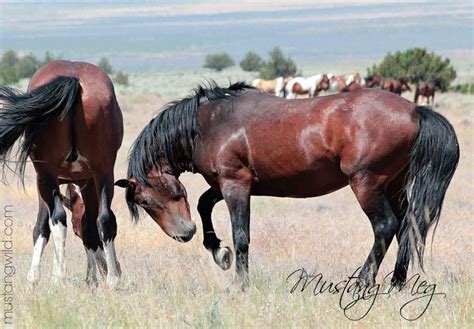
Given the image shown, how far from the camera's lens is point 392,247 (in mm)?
10688

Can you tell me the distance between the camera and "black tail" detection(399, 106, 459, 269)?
770cm

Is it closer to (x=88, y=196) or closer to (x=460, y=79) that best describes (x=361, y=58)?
(x=460, y=79)

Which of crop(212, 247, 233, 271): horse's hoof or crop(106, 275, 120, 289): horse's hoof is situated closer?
crop(106, 275, 120, 289): horse's hoof

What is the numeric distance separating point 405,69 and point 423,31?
291 ft

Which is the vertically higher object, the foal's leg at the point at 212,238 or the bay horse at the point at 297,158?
the bay horse at the point at 297,158

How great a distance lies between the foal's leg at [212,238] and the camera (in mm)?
8117

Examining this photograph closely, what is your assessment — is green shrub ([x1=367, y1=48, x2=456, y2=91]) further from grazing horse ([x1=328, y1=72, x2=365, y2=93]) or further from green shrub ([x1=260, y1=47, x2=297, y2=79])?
green shrub ([x1=260, y1=47, x2=297, y2=79])

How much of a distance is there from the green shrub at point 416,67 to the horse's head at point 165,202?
4723 cm

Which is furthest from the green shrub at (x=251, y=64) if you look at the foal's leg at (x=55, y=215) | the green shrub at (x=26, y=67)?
the foal's leg at (x=55, y=215)

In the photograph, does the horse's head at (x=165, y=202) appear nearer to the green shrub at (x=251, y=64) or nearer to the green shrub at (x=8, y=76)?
the green shrub at (x=8, y=76)

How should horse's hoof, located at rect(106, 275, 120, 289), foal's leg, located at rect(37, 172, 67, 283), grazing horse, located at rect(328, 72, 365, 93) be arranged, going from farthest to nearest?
grazing horse, located at rect(328, 72, 365, 93)
foal's leg, located at rect(37, 172, 67, 283)
horse's hoof, located at rect(106, 275, 120, 289)

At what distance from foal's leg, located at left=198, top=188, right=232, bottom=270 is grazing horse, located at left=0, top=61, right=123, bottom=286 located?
0.77 meters

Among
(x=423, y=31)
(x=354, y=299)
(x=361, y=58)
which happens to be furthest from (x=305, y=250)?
(x=423, y=31)

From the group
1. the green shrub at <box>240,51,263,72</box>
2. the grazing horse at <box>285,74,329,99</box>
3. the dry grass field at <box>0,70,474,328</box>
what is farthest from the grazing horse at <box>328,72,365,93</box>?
the green shrub at <box>240,51,263,72</box>
